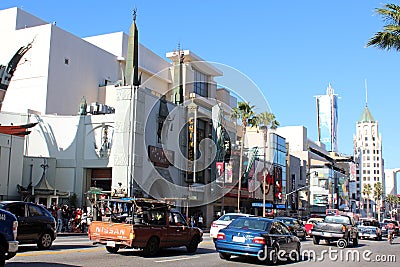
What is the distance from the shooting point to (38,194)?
39.8 meters

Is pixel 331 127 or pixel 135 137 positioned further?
pixel 331 127

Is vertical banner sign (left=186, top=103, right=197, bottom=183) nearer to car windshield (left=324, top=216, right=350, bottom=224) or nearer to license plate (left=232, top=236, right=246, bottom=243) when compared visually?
car windshield (left=324, top=216, right=350, bottom=224)

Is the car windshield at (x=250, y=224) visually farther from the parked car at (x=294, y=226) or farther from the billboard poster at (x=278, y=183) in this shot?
the billboard poster at (x=278, y=183)

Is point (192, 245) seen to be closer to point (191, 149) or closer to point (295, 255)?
point (295, 255)

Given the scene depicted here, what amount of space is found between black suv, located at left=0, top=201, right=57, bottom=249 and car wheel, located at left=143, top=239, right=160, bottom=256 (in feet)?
12.3

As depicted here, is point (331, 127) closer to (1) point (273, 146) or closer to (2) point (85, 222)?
(1) point (273, 146)

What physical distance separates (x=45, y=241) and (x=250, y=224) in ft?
22.8

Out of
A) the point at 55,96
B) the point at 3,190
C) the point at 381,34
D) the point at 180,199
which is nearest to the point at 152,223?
the point at 381,34

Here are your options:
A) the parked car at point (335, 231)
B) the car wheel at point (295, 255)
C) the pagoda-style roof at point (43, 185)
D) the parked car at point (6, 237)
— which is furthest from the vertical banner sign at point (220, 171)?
the parked car at point (6, 237)

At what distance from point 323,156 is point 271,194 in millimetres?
52390

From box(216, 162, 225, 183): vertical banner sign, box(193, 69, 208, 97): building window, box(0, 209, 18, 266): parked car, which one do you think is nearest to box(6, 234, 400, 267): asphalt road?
box(0, 209, 18, 266): parked car

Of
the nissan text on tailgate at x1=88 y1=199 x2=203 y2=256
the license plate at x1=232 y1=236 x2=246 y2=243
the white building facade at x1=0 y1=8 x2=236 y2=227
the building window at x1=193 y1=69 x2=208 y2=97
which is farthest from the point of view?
the building window at x1=193 y1=69 x2=208 y2=97

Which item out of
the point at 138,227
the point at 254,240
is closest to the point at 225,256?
the point at 254,240

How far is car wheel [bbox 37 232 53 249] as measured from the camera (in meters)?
17.3
